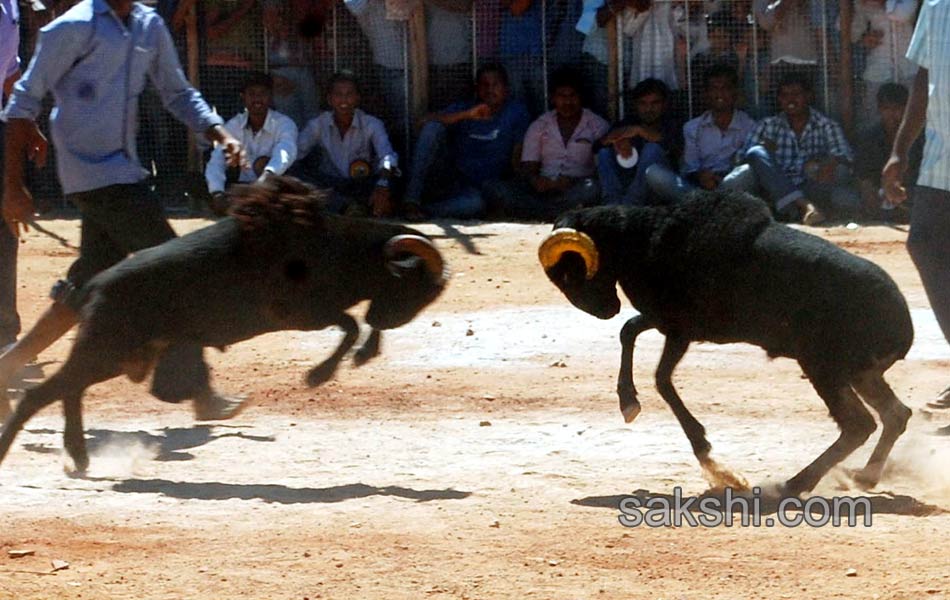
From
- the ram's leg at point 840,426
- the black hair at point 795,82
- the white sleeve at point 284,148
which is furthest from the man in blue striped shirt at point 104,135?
the black hair at point 795,82

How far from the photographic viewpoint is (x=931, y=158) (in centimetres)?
748

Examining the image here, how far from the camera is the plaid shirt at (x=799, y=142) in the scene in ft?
47.6

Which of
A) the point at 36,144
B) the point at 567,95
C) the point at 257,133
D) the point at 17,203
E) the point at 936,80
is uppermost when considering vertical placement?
the point at 936,80

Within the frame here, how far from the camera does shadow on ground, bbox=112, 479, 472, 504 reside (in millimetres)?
6723

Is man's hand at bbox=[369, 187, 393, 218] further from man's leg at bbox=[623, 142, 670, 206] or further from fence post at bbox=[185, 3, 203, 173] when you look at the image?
man's leg at bbox=[623, 142, 670, 206]

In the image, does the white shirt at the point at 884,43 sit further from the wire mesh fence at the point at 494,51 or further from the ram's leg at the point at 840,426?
the ram's leg at the point at 840,426

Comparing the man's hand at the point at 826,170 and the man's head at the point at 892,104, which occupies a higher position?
the man's head at the point at 892,104

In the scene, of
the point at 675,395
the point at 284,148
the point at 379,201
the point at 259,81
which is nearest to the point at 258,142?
the point at 284,148

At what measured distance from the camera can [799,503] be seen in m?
6.60

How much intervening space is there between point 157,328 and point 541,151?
838cm

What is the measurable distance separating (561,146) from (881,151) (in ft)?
8.99

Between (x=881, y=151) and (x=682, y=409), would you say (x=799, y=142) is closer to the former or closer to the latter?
(x=881, y=151)

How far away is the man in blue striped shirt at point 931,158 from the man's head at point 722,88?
713 cm

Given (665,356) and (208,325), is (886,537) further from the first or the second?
(208,325)
